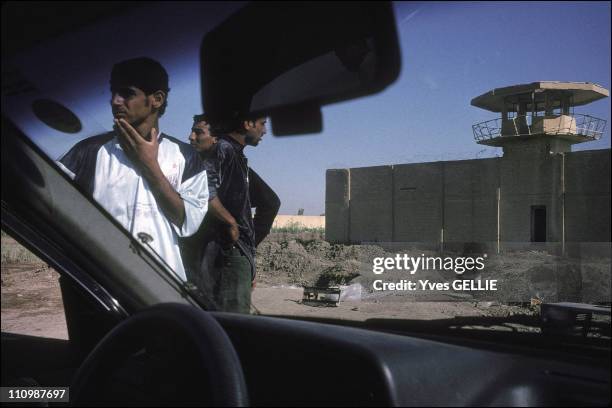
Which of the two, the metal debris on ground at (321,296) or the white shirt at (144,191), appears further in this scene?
the white shirt at (144,191)

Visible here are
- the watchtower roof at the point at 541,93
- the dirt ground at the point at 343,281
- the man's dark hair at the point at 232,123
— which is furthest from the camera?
the man's dark hair at the point at 232,123

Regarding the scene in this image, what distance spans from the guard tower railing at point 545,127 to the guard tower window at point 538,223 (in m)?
0.23

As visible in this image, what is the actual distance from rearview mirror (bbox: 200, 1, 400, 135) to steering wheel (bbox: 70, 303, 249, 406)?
872 millimetres

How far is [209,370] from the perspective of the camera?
57.7 inches

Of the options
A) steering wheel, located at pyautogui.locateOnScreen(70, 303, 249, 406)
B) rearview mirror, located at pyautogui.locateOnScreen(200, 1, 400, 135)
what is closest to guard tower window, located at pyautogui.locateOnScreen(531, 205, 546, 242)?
rearview mirror, located at pyautogui.locateOnScreen(200, 1, 400, 135)

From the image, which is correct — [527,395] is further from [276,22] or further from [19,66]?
[19,66]

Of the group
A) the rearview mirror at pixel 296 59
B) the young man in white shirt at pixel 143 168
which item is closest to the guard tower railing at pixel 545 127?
the rearview mirror at pixel 296 59

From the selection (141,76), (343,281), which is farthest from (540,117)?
(141,76)

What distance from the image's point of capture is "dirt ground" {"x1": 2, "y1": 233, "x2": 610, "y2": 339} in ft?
6.07

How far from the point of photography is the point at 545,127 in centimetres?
166

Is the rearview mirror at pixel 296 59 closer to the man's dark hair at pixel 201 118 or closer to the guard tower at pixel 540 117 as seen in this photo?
the man's dark hair at pixel 201 118

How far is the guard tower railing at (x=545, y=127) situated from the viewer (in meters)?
1.57

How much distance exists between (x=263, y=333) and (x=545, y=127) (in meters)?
1.08

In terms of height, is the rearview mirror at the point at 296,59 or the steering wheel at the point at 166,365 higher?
the rearview mirror at the point at 296,59
